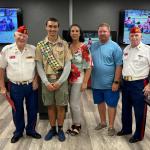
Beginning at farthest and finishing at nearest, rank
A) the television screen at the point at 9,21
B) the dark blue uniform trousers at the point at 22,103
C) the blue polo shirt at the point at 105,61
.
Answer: the television screen at the point at 9,21, the blue polo shirt at the point at 105,61, the dark blue uniform trousers at the point at 22,103

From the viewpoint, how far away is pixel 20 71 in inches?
123

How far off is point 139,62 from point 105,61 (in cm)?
47

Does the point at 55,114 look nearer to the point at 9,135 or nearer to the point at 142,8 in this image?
the point at 9,135

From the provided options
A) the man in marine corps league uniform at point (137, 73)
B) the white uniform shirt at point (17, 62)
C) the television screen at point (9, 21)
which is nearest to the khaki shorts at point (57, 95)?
the white uniform shirt at point (17, 62)

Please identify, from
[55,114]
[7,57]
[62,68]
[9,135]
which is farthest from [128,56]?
[9,135]

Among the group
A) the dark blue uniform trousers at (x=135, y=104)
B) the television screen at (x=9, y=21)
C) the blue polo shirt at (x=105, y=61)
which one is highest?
the television screen at (x=9, y=21)

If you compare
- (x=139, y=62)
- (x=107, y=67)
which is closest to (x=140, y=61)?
(x=139, y=62)

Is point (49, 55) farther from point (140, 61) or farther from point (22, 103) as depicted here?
point (140, 61)

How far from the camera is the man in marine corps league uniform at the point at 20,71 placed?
3.12m

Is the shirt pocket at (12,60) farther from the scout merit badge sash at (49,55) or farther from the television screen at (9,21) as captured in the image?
the television screen at (9,21)

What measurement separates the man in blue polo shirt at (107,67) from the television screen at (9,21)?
327 centimetres

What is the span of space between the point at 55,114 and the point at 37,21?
3.47 meters

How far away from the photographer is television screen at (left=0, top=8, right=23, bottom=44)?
6.20 meters

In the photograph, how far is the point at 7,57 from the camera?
3.12m
